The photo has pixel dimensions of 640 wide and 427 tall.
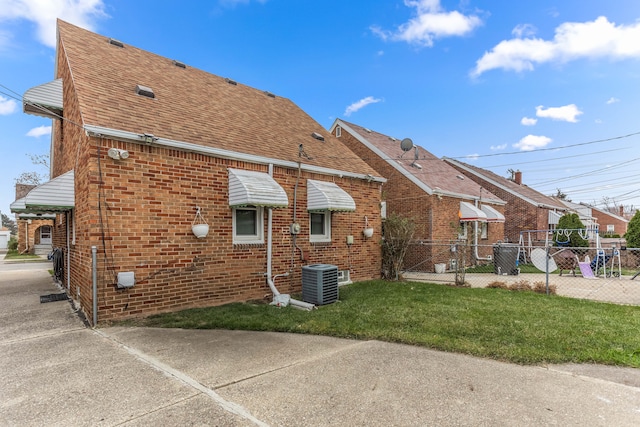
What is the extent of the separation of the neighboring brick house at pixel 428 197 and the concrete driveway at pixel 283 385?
9.45 metres

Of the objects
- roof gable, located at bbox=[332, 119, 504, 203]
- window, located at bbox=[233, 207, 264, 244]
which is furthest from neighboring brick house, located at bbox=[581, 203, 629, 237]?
window, located at bbox=[233, 207, 264, 244]

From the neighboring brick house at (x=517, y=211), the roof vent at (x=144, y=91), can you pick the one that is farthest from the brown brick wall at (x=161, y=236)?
the neighboring brick house at (x=517, y=211)

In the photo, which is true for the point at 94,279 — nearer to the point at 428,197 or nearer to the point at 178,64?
the point at 178,64

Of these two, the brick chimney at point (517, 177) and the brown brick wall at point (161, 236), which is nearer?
the brown brick wall at point (161, 236)

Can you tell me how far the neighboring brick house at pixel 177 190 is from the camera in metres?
5.94

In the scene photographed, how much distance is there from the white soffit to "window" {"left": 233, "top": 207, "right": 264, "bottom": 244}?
11.4 ft

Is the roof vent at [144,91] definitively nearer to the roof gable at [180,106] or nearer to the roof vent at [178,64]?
the roof gable at [180,106]

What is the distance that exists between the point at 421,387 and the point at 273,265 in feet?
17.8

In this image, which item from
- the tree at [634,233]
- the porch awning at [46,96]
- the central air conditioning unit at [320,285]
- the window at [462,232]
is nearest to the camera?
the central air conditioning unit at [320,285]

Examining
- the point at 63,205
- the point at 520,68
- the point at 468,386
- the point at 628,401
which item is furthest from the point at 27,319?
the point at 520,68

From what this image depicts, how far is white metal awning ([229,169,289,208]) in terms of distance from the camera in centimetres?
704

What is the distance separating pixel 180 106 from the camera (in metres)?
8.31

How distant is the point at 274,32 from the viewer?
14141 mm

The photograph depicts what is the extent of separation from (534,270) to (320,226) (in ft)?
36.7
